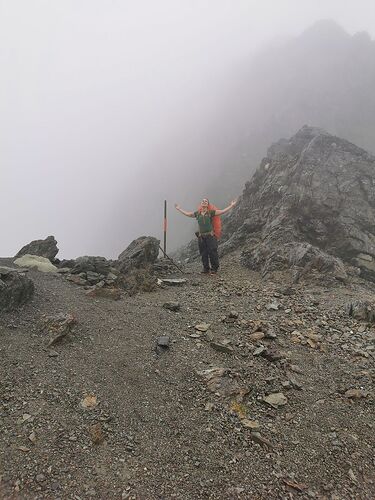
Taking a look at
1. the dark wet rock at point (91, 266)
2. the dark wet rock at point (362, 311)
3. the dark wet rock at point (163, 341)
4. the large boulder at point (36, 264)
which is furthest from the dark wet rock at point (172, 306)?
the large boulder at point (36, 264)

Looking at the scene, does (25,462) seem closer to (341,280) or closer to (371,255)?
(341,280)

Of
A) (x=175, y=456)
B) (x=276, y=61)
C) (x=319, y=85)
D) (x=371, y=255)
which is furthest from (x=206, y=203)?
(x=276, y=61)

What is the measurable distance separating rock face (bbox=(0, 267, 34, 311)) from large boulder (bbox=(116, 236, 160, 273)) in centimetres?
566

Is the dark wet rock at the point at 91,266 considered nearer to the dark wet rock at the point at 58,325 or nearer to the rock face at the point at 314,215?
the dark wet rock at the point at 58,325

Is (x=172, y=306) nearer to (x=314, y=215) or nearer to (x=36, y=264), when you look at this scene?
(x=36, y=264)

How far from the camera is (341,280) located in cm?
1488

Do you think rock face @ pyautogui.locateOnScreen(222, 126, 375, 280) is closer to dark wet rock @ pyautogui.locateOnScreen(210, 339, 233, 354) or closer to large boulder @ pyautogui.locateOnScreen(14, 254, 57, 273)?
dark wet rock @ pyautogui.locateOnScreen(210, 339, 233, 354)

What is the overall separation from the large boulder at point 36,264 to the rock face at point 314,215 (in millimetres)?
9036

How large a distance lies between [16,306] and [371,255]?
48.4ft

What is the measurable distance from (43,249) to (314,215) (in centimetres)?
1343

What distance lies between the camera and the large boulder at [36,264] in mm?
15031

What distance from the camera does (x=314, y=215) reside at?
19078 millimetres

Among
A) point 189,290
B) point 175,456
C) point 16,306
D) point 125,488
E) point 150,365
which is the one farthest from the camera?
point 189,290

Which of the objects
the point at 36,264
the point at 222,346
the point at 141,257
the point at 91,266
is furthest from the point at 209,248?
the point at 222,346
